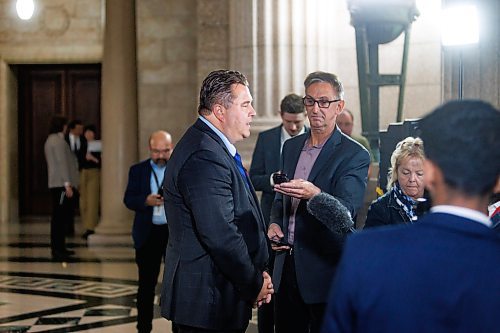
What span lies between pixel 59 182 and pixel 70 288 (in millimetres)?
3065

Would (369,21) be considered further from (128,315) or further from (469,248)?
(469,248)

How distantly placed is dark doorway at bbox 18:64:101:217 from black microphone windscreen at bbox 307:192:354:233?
12.8 m

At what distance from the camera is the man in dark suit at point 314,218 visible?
14.7 ft

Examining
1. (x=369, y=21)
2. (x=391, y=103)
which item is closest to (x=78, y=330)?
(x=369, y=21)

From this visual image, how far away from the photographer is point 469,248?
1966 mm

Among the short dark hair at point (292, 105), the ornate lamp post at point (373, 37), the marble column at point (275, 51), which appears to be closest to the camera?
the short dark hair at point (292, 105)

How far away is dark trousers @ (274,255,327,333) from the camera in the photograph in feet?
15.2

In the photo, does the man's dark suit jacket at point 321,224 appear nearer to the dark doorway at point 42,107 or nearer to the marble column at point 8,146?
the marble column at point 8,146

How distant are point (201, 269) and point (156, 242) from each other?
9.31 ft

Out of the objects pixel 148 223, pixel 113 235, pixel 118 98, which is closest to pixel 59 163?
pixel 118 98

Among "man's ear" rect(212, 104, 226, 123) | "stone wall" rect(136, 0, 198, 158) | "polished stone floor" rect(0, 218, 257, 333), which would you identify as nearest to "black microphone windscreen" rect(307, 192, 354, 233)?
"man's ear" rect(212, 104, 226, 123)

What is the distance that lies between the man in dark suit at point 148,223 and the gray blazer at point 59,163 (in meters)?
5.73

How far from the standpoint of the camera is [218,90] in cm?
396

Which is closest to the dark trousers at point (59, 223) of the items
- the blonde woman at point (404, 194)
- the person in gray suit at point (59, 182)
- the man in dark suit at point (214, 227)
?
the person in gray suit at point (59, 182)
